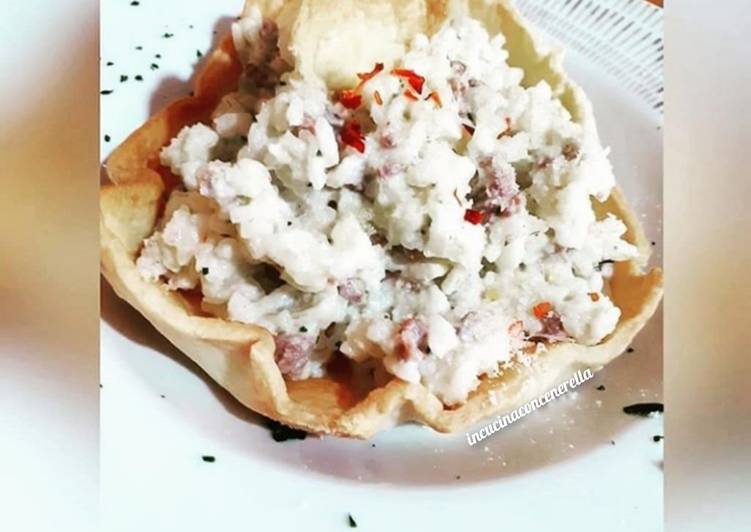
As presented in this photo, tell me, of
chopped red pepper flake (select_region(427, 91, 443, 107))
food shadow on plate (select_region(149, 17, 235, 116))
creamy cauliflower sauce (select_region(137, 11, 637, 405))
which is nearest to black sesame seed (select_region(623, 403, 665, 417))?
creamy cauliflower sauce (select_region(137, 11, 637, 405))

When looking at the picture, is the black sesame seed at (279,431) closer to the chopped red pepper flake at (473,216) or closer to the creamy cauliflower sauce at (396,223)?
the creamy cauliflower sauce at (396,223)

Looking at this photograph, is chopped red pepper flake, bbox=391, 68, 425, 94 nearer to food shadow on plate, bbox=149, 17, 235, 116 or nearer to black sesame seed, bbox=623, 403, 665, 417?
food shadow on plate, bbox=149, 17, 235, 116

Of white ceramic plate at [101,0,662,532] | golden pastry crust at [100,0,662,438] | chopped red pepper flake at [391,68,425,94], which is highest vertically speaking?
chopped red pepper flake at [391,68,425,94]

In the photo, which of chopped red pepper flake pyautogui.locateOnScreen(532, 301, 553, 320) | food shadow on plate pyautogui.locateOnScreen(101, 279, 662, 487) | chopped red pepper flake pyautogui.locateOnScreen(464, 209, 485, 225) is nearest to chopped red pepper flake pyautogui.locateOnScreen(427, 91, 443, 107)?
chopped red pepper flake pyautogui.locateOnScreen(464, 209, 485, 225)

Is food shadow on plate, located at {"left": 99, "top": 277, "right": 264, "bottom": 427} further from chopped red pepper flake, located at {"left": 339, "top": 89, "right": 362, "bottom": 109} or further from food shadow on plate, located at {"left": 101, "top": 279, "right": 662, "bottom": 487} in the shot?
chopped red pepper flake, located at {"left": 339, "top": 89, "right": 362, "bottom": 109}

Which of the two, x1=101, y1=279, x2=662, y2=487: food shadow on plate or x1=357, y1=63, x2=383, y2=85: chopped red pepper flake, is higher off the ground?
x1=357, y1=63, x2=383, y2=85: chopped red pepper flake

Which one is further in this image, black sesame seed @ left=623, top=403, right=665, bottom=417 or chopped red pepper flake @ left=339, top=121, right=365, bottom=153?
black sesame seed @ left=623, top=403, right=665, bottom=417
